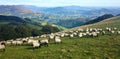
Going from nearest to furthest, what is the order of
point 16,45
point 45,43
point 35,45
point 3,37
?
point 35,45 < point 45,43 < point 16,45 < point 3,37

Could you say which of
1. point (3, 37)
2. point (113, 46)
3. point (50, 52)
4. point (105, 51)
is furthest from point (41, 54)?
point (3, 37)

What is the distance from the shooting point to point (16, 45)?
43750 mm

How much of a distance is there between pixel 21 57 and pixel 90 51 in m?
11.6

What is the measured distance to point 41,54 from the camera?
32.3 metres

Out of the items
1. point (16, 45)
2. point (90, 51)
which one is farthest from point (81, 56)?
point (16, 45)

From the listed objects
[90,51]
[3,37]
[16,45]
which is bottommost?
[3,37]

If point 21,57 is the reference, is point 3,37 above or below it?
below

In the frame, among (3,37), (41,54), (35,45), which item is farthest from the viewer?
(3,37)

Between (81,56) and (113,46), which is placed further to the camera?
(113,46)

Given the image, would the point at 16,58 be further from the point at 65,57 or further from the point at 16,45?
the point at 16,45

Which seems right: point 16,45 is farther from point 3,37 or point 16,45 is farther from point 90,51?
point 3,37

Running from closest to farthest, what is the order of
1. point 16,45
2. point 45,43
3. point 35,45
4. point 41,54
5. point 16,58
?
point 16,58, point 41,54, point 35,45, point 45,43, point 16,45

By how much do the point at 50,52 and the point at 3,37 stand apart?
81.0 meters

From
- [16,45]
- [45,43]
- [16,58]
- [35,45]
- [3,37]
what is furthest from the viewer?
[3,37]
